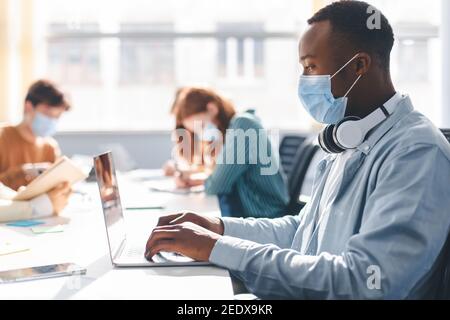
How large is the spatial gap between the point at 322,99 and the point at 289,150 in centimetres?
223

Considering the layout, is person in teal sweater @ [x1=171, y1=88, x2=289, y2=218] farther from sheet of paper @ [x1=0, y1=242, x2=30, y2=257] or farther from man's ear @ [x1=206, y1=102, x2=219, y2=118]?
sheet of paper @ [x1=0, y1=242, x2=30, y2=257]

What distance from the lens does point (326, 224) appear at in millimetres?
1308

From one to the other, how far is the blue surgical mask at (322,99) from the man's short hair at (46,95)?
202cm

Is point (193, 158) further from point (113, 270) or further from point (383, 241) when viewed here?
point (383, 241)

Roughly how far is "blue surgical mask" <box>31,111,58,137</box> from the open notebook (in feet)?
3.62

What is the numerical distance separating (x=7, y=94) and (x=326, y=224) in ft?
13.2

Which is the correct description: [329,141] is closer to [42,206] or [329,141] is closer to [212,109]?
[42,206]

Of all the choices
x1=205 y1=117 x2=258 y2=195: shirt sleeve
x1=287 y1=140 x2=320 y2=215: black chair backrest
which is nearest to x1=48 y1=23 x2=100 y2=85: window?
x1=287 y1=140 x2=320 y2=215: black chair backrest

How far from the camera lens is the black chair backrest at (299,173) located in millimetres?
2990

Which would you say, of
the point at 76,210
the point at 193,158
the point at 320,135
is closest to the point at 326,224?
the point at 320,135

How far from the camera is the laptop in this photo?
133 centimetres

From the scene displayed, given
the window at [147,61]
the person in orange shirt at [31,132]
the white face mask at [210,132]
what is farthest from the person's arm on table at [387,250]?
the window at [147,61]

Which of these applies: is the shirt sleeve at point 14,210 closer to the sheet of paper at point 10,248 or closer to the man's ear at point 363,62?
the sheet of paper at point 10,248

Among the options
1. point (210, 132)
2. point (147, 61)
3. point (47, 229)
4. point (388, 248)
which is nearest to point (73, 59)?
point (147, 61)
